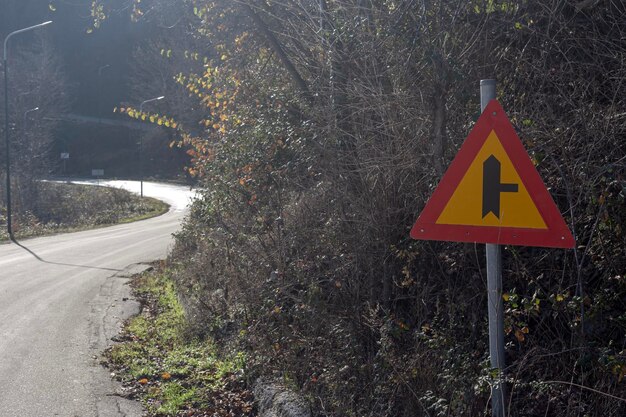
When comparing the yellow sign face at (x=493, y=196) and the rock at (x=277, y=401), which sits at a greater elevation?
the yellow sign face at (x=493, y=196)

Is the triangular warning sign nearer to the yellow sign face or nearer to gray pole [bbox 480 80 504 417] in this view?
the yellow sign face

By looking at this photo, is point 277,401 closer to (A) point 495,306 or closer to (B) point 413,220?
(B) point 413,220

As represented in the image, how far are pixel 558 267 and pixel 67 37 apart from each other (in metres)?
80.8

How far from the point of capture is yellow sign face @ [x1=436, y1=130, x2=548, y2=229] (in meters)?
3.74

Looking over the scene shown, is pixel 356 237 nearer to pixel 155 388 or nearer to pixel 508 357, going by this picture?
pixel 508 357

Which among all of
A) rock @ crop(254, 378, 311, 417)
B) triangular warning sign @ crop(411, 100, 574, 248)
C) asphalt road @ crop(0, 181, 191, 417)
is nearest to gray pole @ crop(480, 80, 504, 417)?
triangular warning sign @ crop(411, 100, 574, 248)

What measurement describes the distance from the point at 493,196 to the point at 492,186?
0.16 feet

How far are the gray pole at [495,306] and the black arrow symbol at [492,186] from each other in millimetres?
197

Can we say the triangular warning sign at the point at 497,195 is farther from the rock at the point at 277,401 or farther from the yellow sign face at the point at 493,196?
the rock at the point at 277,401

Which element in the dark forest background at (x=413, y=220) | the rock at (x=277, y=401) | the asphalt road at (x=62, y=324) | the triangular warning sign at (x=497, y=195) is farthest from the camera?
the asphalt road at (x=62, y=324)

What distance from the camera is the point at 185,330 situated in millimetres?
9531

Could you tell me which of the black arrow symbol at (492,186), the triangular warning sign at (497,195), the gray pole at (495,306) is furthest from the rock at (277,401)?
the black arrow symbol at (492,186)

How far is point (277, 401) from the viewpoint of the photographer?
20.1 feet

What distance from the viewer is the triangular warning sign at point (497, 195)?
372cm
